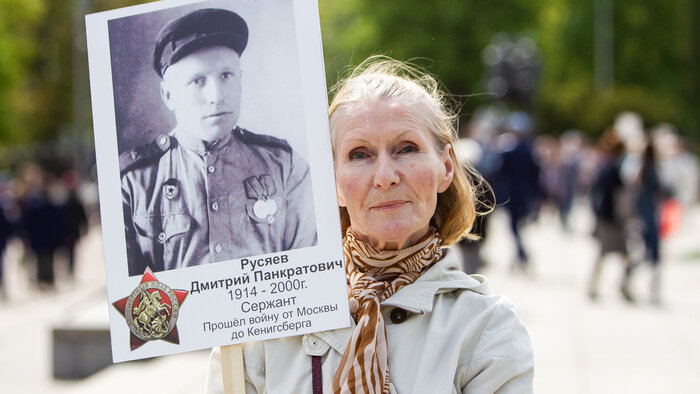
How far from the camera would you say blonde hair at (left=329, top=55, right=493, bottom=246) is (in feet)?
7.50

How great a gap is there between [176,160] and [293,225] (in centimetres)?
35

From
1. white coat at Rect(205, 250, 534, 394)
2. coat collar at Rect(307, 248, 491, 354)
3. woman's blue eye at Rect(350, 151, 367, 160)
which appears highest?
woman's blue eye at Rect(350, 151, 367, 160)

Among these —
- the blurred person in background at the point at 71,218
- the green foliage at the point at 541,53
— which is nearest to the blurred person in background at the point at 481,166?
the blurred person in background at the point at 71,218

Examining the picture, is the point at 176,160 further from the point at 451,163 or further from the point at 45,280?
the point at 45,280

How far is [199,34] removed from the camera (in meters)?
2.22

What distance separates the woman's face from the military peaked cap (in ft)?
1.19

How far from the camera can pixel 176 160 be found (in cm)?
221

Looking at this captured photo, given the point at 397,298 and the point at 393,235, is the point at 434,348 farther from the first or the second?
the point at 393,235

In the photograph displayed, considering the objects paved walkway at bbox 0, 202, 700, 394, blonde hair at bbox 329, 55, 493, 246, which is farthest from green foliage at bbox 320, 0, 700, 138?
blonde hair at bbox 329, 55, 493, 246

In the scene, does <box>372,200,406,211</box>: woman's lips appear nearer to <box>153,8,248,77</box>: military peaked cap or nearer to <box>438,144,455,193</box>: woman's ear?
<box>438,144,455,193</box>: woman's ear

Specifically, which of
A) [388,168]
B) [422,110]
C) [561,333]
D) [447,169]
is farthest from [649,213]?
[388,168]

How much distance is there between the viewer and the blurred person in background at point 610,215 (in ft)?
32.9

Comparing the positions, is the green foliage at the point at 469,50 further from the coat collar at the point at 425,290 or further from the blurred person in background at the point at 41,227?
the coat collar at the point at 425,290

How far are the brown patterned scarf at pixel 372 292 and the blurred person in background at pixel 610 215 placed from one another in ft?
26.7
